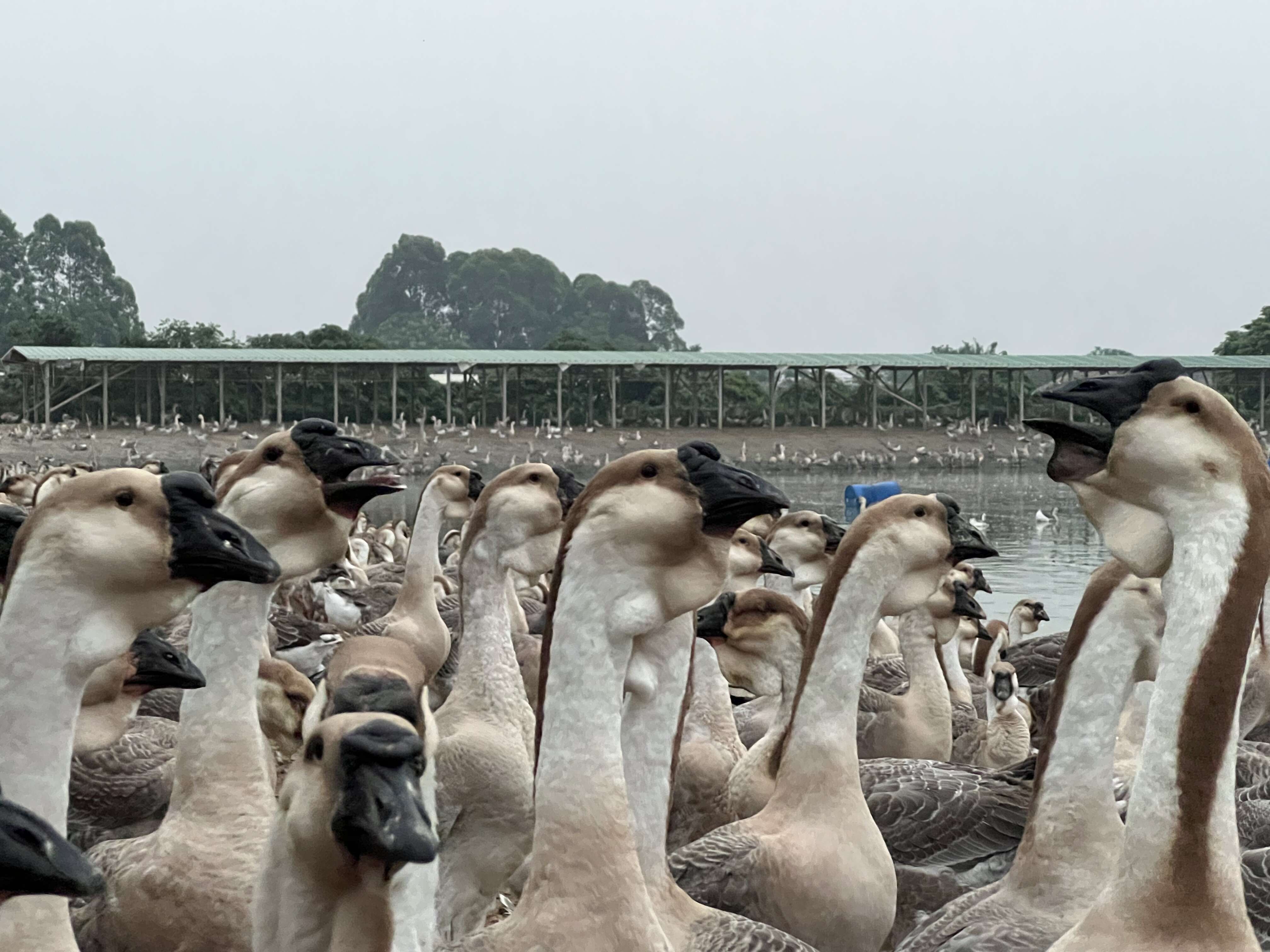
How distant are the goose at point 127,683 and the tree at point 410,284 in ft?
498

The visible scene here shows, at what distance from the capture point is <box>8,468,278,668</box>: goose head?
3281 millimetres

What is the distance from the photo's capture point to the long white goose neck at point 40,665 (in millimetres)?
3291

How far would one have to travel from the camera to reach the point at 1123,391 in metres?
3.09

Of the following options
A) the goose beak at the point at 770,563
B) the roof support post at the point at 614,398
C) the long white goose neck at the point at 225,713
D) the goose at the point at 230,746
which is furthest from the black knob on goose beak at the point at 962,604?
the roof support post at the point at 614,398

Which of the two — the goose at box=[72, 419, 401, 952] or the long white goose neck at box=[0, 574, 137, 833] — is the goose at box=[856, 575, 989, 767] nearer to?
the goose at box=[72, 419, 401, 952]

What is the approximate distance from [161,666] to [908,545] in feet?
8.03

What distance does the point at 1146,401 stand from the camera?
3.09m

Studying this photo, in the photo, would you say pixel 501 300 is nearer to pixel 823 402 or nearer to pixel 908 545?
pixel 823 402

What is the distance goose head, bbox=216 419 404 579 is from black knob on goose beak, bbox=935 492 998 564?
6.30 ft

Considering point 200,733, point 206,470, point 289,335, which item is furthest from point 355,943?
point 289,335

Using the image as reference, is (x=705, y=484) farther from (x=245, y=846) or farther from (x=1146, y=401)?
(x=245, y=846)

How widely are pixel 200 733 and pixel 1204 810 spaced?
2.92m

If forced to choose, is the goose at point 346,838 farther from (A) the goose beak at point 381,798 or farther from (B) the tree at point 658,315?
(B) the tree at point 658,315

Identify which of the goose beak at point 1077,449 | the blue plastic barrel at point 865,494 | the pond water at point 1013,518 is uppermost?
the goose beak at point 1077,449
